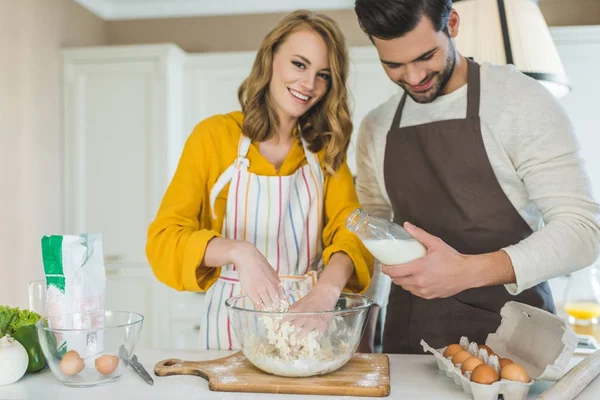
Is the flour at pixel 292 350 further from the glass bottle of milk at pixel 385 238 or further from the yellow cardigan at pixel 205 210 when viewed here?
the yellow cardigan at pixel 205 210

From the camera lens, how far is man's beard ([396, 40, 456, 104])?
1516 millimetres

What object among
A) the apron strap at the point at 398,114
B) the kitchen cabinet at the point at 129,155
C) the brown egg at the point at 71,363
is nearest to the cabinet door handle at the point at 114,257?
the kitchen cabinet at the point at 129,155

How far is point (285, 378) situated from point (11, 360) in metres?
0.49

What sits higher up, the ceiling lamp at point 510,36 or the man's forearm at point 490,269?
the ceiling lamp at point 510,36

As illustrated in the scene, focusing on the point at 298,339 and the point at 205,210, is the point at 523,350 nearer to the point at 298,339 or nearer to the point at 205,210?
the point at 298,339

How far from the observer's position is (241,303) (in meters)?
1.29

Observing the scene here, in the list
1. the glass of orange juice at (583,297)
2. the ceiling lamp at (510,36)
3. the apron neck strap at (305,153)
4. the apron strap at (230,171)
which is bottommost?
the glass of orange juice at (583,297)

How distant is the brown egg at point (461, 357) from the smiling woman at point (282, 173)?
0.38 m

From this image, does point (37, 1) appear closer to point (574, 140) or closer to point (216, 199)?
point (216, 199)

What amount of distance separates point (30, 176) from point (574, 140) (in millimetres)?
2866

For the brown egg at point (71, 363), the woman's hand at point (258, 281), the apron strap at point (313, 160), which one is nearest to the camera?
the brown egg at point (71, 363)

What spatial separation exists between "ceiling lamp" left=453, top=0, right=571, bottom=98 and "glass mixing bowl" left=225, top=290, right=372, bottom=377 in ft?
2.57

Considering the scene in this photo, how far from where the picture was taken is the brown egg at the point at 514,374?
985 mm

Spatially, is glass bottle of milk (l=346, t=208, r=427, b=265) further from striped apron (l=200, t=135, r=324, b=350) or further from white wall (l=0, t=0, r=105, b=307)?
white wall (l=0, t=0, r=105, b=307)
